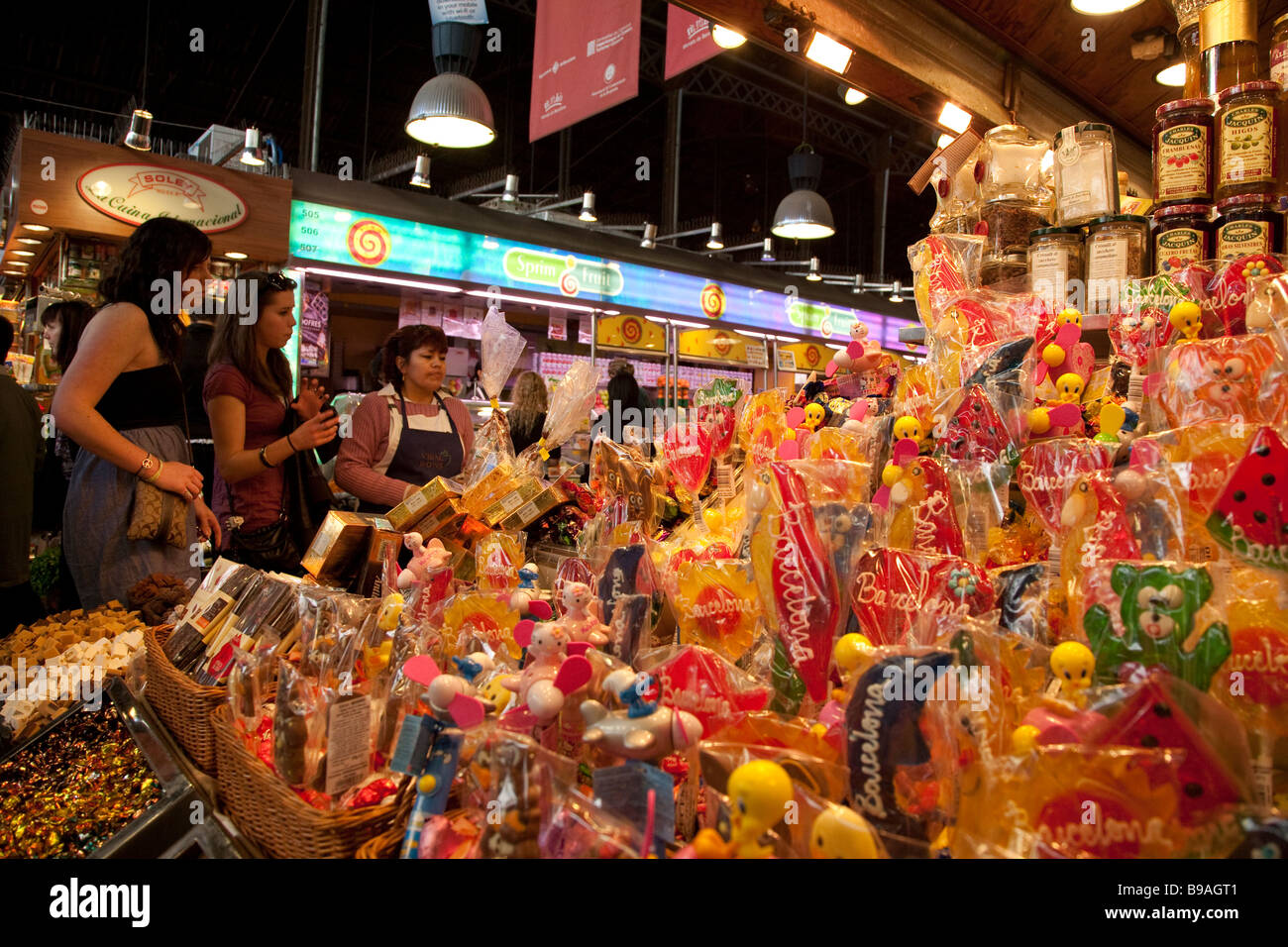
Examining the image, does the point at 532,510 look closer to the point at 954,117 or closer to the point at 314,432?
the point at 314,432

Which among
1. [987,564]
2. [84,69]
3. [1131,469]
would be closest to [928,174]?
[987,564]

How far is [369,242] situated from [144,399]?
4.08 metres

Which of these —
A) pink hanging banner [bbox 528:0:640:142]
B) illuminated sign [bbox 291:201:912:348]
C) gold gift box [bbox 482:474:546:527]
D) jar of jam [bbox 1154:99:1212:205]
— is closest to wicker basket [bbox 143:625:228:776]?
gold gift box [bbox 482:474:546:527]

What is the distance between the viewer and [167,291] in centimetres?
224

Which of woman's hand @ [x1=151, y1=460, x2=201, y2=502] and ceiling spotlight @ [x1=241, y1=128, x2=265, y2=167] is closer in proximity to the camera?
woman's hand @ [x1=151, y1=460, x2=201, y2=502]

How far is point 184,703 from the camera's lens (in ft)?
4.50

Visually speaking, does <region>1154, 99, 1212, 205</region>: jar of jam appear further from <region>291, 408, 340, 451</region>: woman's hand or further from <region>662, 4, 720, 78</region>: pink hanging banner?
<region>662, 4, 720, 78</region>: pink hanging banner

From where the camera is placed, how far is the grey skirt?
217 centimetres

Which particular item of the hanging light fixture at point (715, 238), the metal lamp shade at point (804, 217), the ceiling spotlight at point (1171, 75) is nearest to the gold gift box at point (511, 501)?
the ceiling spotlight at point (1171, 75)

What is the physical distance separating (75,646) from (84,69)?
11759 millimetres

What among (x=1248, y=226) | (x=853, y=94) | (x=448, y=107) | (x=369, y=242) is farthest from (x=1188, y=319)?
(x=369, y=242)

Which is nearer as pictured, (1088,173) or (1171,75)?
(1088,173)

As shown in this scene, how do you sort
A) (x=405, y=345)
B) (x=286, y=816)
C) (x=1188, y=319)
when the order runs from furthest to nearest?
(x=405, y=345), (x=1188, y=319), (x=286, y=816)

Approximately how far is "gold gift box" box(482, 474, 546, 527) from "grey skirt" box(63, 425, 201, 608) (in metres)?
0.91
